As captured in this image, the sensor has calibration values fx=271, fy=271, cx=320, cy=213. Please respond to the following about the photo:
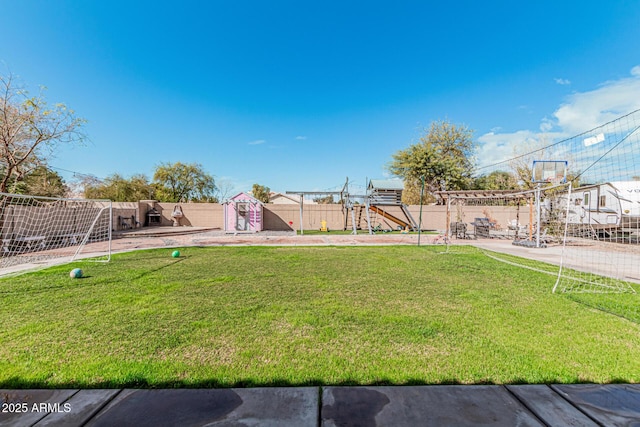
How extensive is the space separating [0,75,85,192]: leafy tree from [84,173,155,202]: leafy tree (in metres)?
21.0

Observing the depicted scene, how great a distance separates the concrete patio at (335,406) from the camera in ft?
5.80

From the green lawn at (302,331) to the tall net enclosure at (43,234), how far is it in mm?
2592

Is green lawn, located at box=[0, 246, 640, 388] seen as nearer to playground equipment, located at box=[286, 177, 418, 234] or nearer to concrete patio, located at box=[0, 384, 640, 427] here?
concrete patio, located at box=[0, 384, 640, 427]

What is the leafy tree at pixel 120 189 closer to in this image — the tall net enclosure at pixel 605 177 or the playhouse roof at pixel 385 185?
the playhouse roof at pixel 385 185

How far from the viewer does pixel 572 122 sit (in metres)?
20.9

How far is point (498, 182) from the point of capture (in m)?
30.6

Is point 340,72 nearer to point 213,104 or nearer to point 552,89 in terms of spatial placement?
point 213,104

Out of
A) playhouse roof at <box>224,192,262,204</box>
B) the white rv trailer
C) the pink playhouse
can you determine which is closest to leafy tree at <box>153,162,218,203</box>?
the pink playhouse

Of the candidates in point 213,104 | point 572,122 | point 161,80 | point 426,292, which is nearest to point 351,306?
point 426,292

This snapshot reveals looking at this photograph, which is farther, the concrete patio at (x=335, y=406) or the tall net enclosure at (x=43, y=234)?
the tall net enclosure at (x=43, y=234)

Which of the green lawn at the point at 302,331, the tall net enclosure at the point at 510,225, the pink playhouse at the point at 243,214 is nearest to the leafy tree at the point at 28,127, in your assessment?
the green lawn at the point at 302,331

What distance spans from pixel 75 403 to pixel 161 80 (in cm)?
1947

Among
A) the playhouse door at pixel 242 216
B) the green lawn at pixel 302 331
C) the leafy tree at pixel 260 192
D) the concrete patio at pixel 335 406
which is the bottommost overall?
the green lawn at pixel 302 331

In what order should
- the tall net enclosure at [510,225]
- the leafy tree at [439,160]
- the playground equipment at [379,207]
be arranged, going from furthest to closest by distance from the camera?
the leafy tree at [439,160]
the playground equipment at [379,207]
the tall net enclosure at [510,225]
